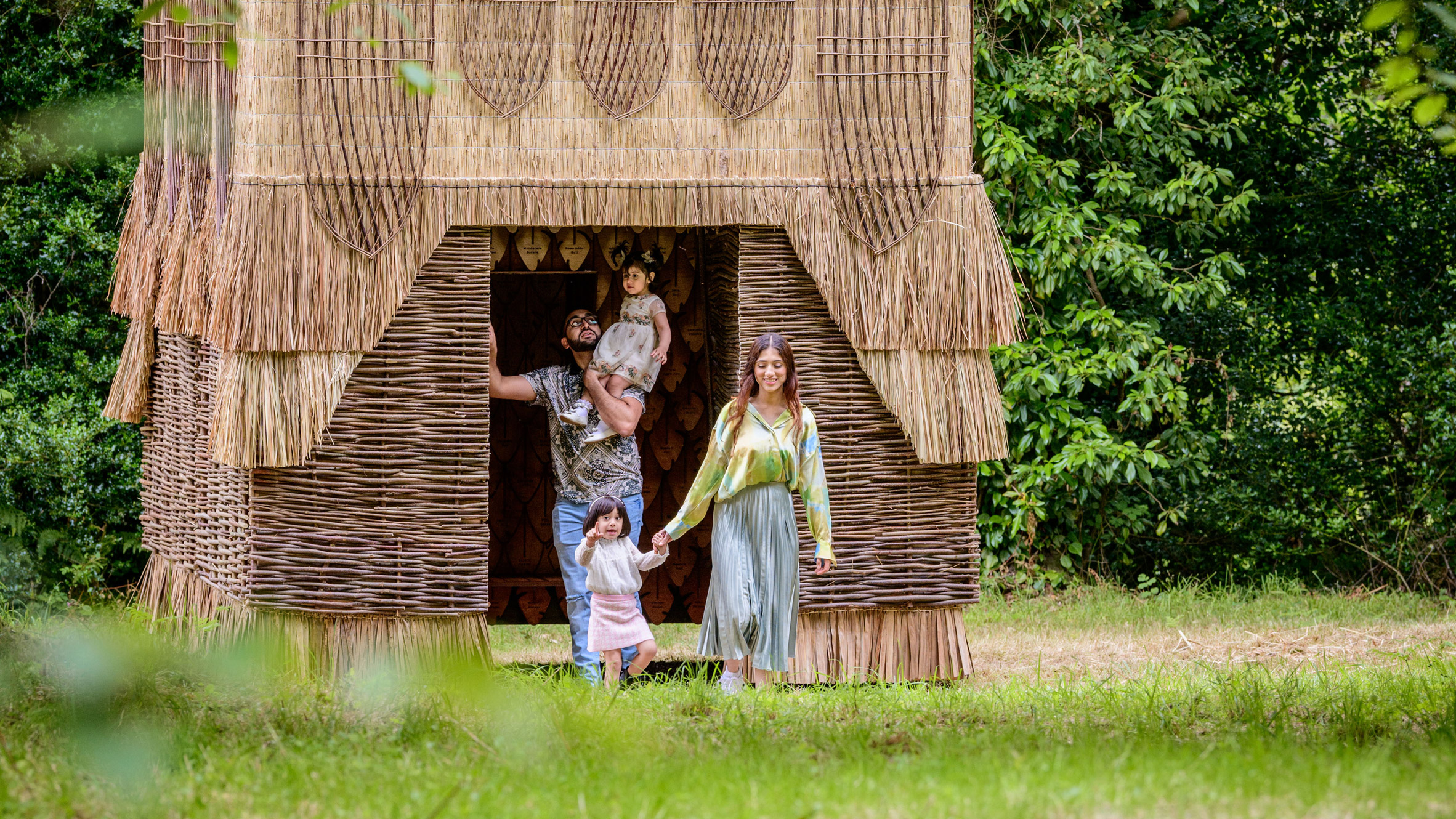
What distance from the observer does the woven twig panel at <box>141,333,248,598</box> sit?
689 centimetres

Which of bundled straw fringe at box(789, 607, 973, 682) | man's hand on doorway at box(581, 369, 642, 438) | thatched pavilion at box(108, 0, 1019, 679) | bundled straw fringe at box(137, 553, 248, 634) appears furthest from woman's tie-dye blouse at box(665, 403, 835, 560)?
bundled straw fringe at box(137, 553, 248, 634)

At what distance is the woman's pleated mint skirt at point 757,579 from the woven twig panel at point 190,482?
6.83 ft

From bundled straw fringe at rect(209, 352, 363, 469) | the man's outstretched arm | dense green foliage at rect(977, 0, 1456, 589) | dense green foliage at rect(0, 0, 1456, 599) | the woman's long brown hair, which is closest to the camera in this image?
bundled straw fringe at rect(209, 352, 363, 469)

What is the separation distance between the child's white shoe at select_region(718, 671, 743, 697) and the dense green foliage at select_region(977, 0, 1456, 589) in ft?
14.6

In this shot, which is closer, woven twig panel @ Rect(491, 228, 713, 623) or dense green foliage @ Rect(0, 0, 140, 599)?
woven twig panel @ Rect(491, 228, 713, 623)

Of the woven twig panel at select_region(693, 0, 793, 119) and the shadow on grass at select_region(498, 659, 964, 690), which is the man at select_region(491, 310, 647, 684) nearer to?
the shadow on grass at select_region(498, 659, 964, 690)

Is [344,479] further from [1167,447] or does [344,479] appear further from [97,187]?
[1167,447]

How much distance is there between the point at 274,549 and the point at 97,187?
17.7 feet

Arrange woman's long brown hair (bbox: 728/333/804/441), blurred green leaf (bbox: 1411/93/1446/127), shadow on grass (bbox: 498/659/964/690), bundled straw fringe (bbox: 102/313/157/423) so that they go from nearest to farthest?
blurred green leaf (bbox: 1411/93/1446/127) → woman's long brown hair (bbox: 728/333/804/441) → shadow on grass (bbox: 498/659/964/690) → bundled straw fringe (bbox: 102/313/157/423)

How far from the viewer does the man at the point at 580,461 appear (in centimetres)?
746

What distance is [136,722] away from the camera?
392 cm

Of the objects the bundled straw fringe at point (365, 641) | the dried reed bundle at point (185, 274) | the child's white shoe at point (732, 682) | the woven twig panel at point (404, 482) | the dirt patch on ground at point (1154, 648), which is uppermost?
the dried reed bundle at point (185, 274)

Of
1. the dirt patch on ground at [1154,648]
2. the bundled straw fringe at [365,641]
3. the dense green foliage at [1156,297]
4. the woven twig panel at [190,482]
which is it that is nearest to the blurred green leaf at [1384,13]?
the dirt patch on ground at [1154,648]

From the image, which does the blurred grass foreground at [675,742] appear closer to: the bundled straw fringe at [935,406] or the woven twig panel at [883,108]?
the bundled straw fringe at [935,406]
